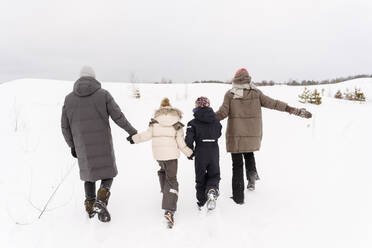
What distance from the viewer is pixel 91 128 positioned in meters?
2.81

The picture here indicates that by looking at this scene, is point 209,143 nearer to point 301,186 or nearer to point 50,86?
point 301,186

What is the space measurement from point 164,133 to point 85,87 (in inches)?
46.5

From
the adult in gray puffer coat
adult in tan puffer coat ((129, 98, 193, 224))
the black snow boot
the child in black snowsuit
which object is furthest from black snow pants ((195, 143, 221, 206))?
the adult in gray puffer coat

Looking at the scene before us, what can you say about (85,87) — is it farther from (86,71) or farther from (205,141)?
(205,141)

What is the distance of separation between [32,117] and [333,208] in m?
8.15

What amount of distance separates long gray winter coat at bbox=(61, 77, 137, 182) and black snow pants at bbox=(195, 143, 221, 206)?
3.97 ft

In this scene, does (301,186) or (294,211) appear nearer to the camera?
(294,211)

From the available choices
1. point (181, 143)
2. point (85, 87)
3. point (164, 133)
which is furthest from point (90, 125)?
point (181, 143)

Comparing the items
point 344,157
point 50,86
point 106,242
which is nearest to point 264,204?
point 106,242

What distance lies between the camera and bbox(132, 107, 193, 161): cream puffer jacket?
9.62 feet

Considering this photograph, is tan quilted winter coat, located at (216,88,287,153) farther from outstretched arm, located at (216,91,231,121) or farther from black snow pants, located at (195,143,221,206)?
black snow pants, located at (195,143,221,206)

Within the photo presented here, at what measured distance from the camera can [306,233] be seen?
257cm

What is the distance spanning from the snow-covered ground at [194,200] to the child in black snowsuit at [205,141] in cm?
45

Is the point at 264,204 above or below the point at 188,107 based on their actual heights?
below
